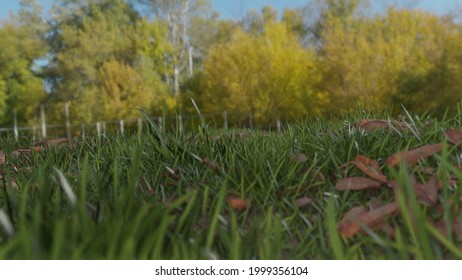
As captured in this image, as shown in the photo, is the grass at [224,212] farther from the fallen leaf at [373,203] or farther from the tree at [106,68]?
the tree at [106,68]

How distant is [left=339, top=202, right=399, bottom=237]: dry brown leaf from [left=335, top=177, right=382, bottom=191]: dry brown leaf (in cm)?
17

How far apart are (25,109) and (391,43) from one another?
26.2 meters

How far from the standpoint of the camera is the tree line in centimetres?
1694

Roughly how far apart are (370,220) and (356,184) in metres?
0.23

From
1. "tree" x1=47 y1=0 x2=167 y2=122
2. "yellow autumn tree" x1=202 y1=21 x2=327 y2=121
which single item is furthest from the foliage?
"tree" x1=47 y1=0 x2=167 y2=122

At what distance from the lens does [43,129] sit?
97.8ft

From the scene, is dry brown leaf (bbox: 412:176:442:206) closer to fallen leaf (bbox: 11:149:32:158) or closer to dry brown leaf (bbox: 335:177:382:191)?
dry brown leaf (bbox: 335:177:382:191)

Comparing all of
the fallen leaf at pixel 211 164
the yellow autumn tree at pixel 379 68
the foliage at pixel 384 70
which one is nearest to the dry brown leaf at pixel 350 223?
the fallen leaf at pixel 211 164

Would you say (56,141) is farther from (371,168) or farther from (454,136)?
(454,136)

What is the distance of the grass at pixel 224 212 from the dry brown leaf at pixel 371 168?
4 centimetres

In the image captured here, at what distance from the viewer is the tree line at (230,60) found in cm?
1694
